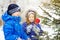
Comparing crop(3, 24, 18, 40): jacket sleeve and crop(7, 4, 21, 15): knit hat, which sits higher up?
crop(7, 4, 21, 15): knit hat

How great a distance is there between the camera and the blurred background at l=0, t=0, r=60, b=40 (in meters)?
1.78

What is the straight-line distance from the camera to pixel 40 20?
1801mm

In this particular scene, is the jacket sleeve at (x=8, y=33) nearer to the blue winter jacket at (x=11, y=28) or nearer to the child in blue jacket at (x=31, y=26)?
the blue winter jacket at (x=11, y=28)

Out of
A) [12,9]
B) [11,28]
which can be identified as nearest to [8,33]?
[11,28]

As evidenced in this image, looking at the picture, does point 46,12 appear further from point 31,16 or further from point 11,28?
point 11,28

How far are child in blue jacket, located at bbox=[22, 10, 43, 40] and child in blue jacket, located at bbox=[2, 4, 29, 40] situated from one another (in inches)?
2.2

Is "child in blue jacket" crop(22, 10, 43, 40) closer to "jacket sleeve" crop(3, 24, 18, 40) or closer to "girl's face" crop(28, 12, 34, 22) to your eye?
"girl's face" crop(28, 12, 34, 22)

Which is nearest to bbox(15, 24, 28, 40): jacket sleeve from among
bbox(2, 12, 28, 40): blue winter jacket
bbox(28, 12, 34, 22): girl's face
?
bbox(2, 12, 28, 40): blue winter jacket

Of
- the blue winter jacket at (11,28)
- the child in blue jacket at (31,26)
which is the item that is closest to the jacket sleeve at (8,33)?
the blue winter jacket at (11,28)

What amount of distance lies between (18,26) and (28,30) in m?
0.09

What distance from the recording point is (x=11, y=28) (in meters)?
1.74

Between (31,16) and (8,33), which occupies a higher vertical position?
(31,16)

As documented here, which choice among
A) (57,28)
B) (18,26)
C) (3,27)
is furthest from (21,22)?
(57,28)

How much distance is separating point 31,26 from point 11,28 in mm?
167
